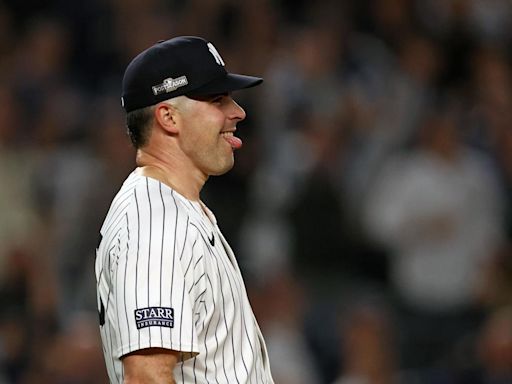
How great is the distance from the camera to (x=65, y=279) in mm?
8250

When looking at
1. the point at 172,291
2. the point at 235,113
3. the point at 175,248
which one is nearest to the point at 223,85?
the point at 235,113

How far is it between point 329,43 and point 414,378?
117 inches

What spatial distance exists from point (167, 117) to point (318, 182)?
15.4 ft

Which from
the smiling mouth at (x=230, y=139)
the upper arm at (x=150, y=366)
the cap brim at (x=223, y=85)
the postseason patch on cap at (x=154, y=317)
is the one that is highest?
the cap brim at (x=223, y=85)

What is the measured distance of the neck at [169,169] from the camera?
3758 mm

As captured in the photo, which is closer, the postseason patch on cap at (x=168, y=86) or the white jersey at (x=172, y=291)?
the white jersey at (x=172, y=291)

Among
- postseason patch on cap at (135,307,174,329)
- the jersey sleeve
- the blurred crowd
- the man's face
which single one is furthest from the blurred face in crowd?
the blurred crowd

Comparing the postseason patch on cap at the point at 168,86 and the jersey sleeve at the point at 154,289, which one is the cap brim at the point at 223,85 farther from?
the jersey sleeve at the point at 154,289

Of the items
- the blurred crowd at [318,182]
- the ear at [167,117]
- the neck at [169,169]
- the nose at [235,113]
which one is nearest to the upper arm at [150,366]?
the neck at [169,169]

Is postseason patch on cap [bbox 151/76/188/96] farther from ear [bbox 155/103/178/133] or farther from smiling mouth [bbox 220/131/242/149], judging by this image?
smiling mouth [bbox 220/131/242/149]

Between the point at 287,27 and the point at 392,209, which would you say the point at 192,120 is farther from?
the point at 287,27

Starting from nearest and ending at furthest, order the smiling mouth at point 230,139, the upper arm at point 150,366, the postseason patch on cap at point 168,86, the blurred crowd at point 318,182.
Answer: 1. the upper arm at point 150,366
2. the postseason patch on cap at point 168,86
3. the smiling mouth at point 230,139
4. the blurred crowd at point 318,182

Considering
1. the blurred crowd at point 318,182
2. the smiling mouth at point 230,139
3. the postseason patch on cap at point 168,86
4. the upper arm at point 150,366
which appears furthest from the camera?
→ the blurred crowd at point 318,182

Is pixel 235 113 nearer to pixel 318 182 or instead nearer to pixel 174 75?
pixel 174 75
